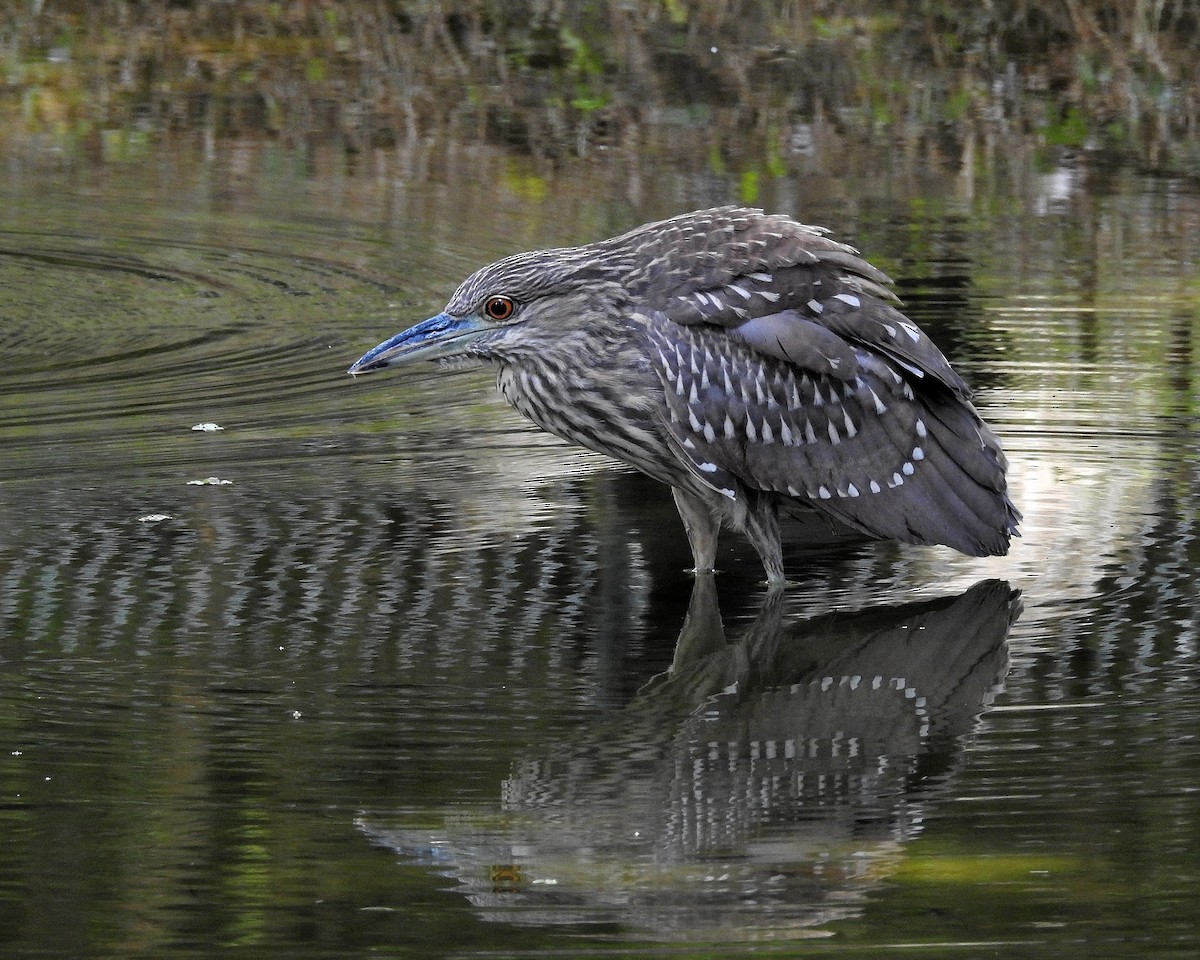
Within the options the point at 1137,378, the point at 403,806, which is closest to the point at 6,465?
the point at 403,806

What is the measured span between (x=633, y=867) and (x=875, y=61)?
13.6m

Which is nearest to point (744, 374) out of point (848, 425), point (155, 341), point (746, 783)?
point (848, 425)

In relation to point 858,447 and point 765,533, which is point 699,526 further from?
point 858,447

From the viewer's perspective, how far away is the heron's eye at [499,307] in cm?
745

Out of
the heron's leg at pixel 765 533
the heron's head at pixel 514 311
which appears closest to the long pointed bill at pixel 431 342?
the heron's head at pixel 514 311

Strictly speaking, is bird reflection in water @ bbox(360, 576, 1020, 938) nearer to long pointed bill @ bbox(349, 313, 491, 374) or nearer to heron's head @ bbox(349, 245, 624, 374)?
heron's head @ bbox(349, 245, 624, 374)

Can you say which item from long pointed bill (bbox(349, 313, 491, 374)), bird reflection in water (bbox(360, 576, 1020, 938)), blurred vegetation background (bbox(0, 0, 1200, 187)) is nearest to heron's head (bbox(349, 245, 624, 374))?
long pointed bill (bbox(349, 313, 491, 374))

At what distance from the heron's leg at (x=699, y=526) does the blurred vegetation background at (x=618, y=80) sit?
697cm

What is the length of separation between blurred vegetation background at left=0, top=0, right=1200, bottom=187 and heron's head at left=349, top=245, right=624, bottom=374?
7.09 meters

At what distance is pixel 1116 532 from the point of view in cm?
796

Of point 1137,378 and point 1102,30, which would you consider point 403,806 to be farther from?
point 1102,30

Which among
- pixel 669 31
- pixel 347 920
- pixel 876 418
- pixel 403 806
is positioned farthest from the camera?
pixel 669 31

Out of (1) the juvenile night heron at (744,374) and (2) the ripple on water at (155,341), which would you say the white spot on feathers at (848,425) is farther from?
(2) the ripple on water at (155,341)

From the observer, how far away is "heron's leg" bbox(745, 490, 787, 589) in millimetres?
7520
